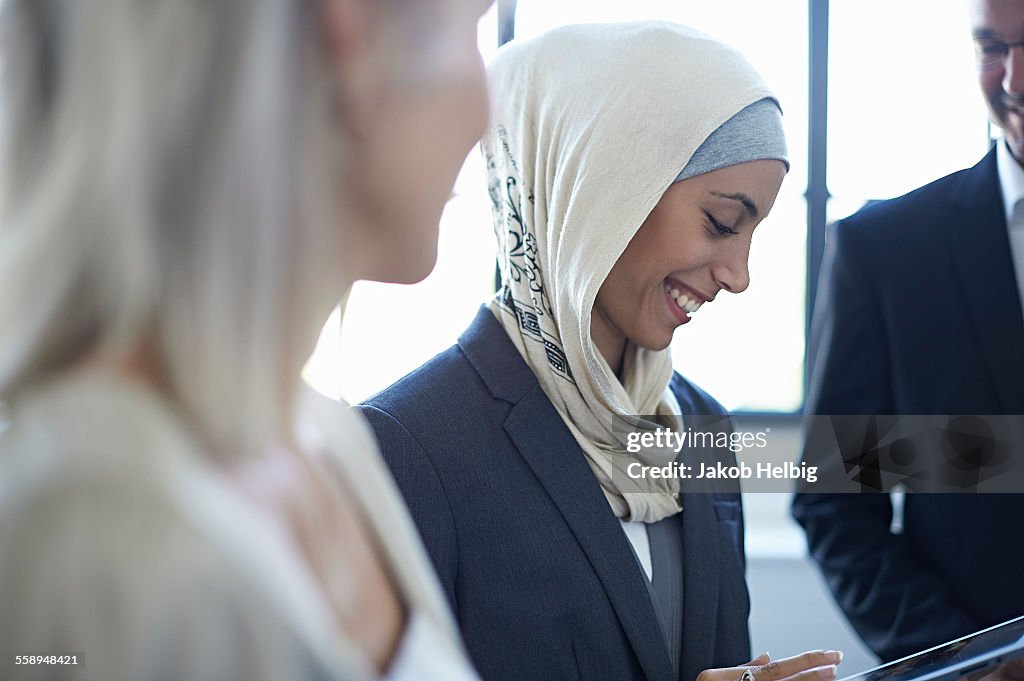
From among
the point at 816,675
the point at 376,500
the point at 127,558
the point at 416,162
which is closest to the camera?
the point at 127,558

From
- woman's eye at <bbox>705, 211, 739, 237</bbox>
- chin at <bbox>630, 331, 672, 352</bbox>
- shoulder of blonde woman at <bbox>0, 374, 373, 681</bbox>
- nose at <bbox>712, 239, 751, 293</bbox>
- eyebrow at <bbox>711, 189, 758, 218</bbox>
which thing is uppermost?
eyebrow at <bbox>711, 189, 758, 218</bbox>

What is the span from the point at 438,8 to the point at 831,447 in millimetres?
1522

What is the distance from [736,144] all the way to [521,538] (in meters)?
0.71

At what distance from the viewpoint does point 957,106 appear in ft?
13.5

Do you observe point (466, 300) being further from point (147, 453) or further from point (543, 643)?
point (147, 453)

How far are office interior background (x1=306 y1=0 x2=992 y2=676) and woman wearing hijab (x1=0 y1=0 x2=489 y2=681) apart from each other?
353 centimetres

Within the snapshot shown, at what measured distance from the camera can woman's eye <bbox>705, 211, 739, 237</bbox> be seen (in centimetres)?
149

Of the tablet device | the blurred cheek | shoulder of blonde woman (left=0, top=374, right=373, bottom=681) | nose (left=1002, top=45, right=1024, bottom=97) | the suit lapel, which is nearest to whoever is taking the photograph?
shoulder of blonde woman (left=0, top=374, right=373, bottom=681)

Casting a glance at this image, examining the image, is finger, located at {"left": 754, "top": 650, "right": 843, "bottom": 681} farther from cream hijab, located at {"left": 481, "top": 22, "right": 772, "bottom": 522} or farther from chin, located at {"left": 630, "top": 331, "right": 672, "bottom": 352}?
chin, located at {"left": 630, "top": 331, "right": 672, "bottom": 352}

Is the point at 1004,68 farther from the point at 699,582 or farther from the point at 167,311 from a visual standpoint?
the point at 167,311

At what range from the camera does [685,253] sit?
149 cm

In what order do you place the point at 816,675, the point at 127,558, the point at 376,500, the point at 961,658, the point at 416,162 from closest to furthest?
the point at 127,558
the point at 416,162
the point at 376,500
the point at 961,658
the point at 816,675

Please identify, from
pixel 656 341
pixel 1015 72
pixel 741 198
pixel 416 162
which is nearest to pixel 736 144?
pixel 741 198

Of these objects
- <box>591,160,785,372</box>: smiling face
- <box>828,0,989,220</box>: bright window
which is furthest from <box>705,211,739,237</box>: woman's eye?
<box>828,0,989,220</box>: bright window
